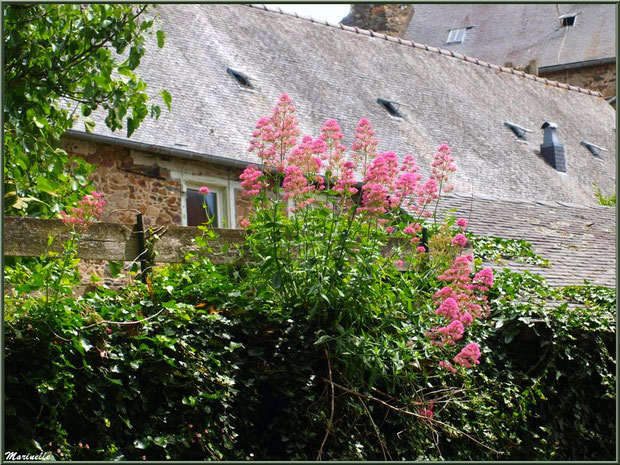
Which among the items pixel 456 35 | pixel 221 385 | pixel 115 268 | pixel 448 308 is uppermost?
pixel 456 35

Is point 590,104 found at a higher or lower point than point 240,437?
higher

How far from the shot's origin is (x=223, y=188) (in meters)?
Answer: 12.2

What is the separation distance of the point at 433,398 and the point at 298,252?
1243 mm

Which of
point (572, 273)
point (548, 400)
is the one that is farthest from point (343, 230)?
point (572, 273)

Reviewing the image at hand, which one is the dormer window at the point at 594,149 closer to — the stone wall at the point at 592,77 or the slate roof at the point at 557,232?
the stone wall at the point at 592,77

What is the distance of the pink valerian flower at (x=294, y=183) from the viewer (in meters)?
4.57

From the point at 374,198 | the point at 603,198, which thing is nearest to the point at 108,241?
the point at 374,198

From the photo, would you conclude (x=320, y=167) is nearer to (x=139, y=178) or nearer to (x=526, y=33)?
(x=139, y=178)

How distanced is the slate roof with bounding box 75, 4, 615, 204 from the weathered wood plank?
21.2 ft

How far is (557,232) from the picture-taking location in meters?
9.52

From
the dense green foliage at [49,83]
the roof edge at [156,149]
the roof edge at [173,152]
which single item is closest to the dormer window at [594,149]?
the roof edge at [173,152]

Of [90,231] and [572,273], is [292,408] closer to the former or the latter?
[90,231]

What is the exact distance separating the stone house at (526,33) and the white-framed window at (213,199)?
14.3 m

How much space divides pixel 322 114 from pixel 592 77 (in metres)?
12.8
